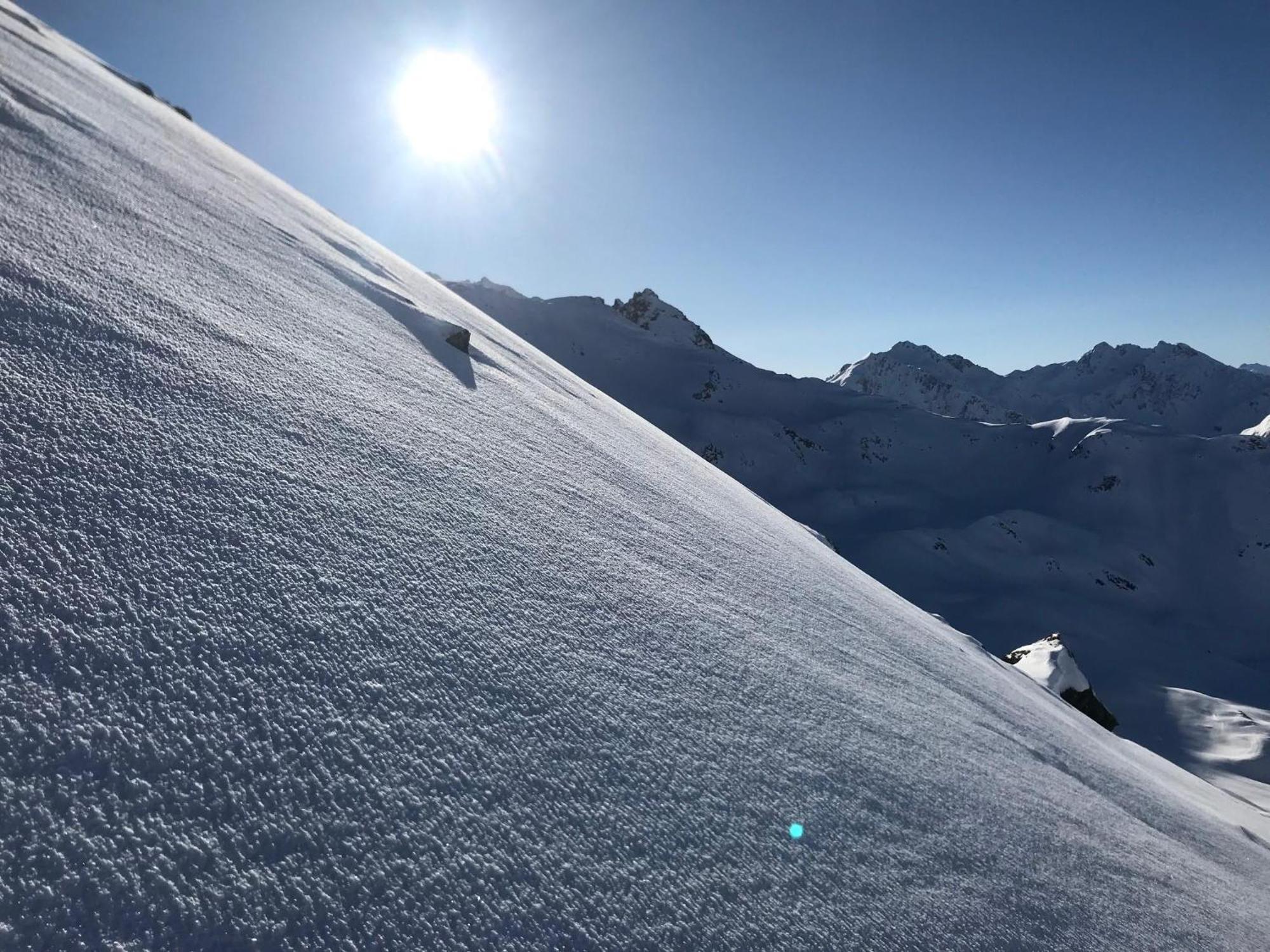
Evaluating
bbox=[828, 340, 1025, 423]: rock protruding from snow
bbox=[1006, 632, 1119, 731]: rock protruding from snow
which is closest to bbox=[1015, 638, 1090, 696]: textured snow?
bbox=[1006, 632, 1119, 731]: rock protruding from snow

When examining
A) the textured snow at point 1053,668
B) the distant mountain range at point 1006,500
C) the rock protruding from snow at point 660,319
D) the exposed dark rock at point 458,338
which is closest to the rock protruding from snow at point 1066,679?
the textured snow at point 1053,668

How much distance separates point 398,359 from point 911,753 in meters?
3.66

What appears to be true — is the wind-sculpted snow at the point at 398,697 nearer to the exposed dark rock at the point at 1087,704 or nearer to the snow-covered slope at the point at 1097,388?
the exposed dark rock at the point at 1087,704

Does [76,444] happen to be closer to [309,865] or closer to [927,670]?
[309,865]

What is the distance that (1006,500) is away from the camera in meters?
60.6

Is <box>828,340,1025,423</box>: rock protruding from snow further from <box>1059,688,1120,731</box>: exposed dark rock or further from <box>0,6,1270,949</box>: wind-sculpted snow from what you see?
<box>0,6,1270,949</box>: wind-sculpted snow

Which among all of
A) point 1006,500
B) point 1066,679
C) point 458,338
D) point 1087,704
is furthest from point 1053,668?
point 1006,500

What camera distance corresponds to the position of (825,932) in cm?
155

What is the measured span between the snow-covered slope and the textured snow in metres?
130

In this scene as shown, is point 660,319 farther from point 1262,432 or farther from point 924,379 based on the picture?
point 924,379

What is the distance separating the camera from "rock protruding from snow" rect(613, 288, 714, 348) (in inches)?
3169

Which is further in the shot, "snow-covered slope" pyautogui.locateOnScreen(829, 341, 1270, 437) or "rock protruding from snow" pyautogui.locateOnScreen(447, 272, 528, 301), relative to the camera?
"snow-covered slope" pyautogui.locateOnScreen(829, 341, 1270, 437)

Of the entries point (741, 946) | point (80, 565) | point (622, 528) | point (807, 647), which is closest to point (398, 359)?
point (622, 528)

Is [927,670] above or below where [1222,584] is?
below
